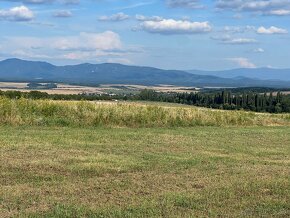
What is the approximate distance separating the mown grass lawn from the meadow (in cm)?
1

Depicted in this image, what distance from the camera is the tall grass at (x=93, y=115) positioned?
20.1 meters

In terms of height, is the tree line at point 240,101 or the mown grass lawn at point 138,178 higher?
the mown grass lawn at point 138,178

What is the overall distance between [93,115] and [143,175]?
12.0 meters

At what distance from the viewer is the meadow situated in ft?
23.0

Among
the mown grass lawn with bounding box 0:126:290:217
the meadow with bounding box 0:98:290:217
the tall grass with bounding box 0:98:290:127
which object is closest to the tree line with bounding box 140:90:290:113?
the tall grass with bounding box 0:98:290:127

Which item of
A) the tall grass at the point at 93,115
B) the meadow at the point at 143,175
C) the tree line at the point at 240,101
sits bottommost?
the tree line at the point at 240,101

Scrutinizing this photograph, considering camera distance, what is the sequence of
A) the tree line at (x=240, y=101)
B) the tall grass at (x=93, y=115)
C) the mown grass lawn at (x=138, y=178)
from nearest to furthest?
the mown grass lawn at (x=138, y=178), the tall grass at (x=93, y=115), the tree line at (x=240, y=101)

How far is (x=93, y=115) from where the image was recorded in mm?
21125

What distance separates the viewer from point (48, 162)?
10250 millimetres

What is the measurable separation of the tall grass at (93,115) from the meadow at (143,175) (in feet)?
4.08

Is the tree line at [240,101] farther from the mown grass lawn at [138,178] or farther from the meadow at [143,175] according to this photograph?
the mown grass lawn at [138,178]

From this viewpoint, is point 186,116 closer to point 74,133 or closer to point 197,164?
point 74,133

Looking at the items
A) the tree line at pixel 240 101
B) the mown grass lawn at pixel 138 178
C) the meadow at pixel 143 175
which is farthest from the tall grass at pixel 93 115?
the tree line at pixel 240 101

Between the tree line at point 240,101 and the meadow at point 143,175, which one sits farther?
the tree line at point 240,101
